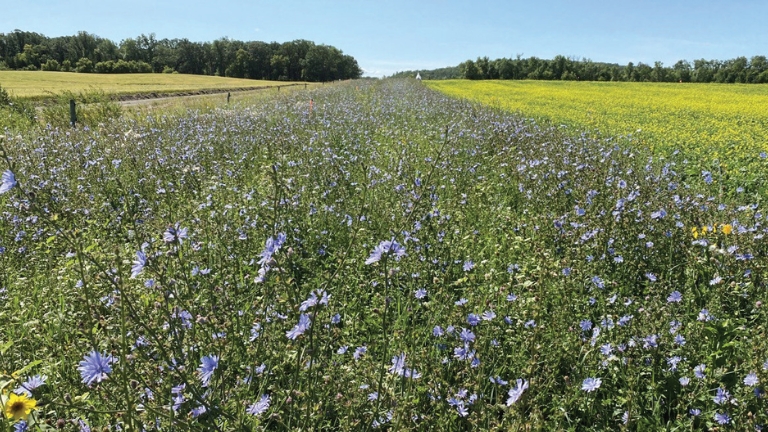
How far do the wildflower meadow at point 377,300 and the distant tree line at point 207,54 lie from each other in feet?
326

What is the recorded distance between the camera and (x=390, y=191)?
4.49m

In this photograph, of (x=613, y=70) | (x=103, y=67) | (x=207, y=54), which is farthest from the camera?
(x=207, y=54)

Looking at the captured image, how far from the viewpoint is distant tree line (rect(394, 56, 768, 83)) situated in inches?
2344

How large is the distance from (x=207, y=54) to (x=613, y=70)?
8663 cm

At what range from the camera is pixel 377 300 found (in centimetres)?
272

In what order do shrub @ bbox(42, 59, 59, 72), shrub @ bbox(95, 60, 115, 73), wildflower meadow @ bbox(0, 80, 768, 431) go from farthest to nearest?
1. shrub @ bbox(42, 59, 59, 72)
2. shrub @ bbox(95, 60, 115, 73)
3. wildflower meadow @ bbox(0, 80, 768, 431)

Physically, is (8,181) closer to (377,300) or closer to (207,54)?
(377,300)

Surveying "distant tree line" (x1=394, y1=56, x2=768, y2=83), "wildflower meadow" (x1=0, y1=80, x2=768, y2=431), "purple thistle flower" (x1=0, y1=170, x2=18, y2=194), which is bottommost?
"wildflower meadow" (x1=0, y1=80, x2=768, y2=431)

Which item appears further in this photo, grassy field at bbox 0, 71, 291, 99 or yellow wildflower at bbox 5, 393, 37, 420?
grassy field at bbox 0, 71, 291, 99

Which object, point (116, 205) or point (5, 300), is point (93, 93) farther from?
point (5, 300)

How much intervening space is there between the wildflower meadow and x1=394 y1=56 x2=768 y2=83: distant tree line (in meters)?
65.1

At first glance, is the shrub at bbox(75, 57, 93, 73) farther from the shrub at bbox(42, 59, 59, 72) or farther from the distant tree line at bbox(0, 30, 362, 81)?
the distant tree line at bbox(0, 30, 362, 81)

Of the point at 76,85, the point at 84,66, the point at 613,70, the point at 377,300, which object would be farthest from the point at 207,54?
the point at 377,300

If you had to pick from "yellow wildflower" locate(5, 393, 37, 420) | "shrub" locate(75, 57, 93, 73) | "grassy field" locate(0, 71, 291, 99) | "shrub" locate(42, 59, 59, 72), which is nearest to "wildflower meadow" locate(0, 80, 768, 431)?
"yellow wildflower" locate(5, 393, 37, 420)
